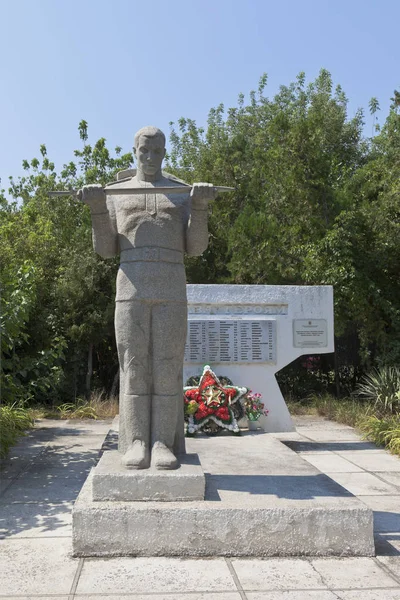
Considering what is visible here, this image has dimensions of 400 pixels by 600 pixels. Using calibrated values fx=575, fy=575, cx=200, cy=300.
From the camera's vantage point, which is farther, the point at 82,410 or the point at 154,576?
the point at 82,410

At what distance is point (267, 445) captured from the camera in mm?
5332

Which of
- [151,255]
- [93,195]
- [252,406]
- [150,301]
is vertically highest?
[93,195]

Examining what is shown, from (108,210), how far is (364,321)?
23.0 ft

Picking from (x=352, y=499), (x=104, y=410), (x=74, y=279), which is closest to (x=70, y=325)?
(x=74, y=279)

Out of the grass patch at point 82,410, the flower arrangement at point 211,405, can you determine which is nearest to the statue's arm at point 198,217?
the flower arrangement at point 211,405

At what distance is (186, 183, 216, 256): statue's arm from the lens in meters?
3.78

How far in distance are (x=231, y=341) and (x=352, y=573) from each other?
14.8ft

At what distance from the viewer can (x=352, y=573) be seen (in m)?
3.13

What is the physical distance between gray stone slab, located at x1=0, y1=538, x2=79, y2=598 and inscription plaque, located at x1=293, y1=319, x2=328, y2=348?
15.1 feet

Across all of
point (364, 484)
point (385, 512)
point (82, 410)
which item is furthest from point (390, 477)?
point (82, 410)

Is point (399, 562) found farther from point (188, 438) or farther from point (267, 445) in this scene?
point (188, 438)

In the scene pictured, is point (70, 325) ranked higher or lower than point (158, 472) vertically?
higher

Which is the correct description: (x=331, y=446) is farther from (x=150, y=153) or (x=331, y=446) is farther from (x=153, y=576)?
(x=150, y=153)

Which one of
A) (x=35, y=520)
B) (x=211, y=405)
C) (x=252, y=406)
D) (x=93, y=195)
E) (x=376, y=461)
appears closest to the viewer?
(x=93, y=195)
